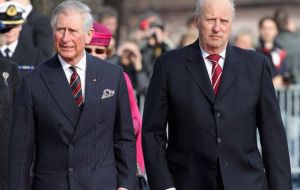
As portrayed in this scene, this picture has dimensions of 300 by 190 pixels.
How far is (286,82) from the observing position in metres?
15.0

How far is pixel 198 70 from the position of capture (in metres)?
7.51

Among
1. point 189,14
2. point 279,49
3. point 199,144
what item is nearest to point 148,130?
point 199,144

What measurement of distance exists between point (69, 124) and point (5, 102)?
97 cm

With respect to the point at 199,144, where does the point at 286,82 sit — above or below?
below

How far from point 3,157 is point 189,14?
24968 mm

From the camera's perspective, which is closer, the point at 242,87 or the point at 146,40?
the point at 242,87

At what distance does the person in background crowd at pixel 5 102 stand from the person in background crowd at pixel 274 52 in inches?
271

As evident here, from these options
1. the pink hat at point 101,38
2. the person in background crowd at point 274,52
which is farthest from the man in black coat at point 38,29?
the person in background crowd at point 274,52

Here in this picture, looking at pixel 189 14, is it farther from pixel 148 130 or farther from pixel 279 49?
pixel 148 130

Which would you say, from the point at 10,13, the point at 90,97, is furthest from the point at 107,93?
the point at 10,13

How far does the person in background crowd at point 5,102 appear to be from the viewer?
7824 millimetres

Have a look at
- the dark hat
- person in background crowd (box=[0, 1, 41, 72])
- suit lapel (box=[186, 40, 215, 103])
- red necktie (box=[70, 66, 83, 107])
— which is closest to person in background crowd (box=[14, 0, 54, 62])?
person in background crowd (box=[0, 1, 41, 72])

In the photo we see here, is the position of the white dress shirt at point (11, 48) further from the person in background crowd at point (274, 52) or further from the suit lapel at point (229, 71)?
the person in background crowd at point (274, 52)

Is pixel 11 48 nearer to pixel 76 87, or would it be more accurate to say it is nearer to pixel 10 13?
pixel 10 13
